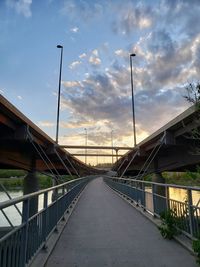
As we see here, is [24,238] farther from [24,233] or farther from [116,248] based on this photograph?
[116,248]

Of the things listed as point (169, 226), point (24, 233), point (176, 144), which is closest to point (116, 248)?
point (169, 226)

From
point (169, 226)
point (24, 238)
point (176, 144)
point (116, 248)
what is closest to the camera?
point (24, 238)

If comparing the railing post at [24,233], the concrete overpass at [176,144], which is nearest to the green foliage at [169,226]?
the railing post at [24,233]

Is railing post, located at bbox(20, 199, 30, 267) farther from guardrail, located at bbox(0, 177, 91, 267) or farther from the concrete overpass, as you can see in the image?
the concrete overpass

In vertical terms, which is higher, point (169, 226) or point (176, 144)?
point (176, 144)

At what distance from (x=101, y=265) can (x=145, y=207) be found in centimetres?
710

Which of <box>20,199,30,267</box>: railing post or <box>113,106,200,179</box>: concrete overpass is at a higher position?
<box>113,106,200,179</box>: concrete overpass

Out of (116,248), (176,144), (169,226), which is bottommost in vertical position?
(116,248)

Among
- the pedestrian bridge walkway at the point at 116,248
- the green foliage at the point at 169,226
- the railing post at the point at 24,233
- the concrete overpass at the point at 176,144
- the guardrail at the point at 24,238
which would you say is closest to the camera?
the guardrail at the point at 24,238

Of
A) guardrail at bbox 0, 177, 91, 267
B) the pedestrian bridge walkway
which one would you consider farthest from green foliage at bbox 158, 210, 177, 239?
guardrail at bbox 0, 177, 91, 267

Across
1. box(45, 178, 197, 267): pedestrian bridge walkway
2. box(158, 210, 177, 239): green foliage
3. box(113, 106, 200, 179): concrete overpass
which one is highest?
box(113, 106, 200, 179): concrete overpass

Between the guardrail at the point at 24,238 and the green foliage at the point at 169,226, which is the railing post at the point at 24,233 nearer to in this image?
the guardrail at the point at 24,238

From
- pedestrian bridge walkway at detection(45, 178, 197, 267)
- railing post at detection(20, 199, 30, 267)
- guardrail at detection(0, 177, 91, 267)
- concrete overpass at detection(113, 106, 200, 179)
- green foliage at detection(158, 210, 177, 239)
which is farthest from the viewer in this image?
concrete overpass at detection(113, 106, 200, 179)

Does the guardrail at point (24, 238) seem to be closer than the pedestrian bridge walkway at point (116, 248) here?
Yes
